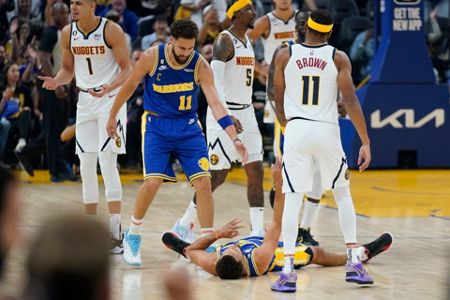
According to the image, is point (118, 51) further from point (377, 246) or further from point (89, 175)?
point (377, 246)

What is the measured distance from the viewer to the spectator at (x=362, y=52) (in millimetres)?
16875

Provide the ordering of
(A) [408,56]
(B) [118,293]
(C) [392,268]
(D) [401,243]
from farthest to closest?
(A) [408,56]
(D) [401,243]
(C) [392,268]
(B) [118,293]

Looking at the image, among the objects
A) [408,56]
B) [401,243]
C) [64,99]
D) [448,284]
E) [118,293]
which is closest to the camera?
[448,284]

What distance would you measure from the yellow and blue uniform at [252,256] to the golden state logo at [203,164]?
638 millimetres

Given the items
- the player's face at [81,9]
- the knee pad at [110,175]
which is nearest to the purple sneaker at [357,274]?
the knee pad at [110,175]

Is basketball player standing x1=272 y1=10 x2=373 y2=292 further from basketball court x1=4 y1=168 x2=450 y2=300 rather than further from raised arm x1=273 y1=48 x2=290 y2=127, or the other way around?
basketball court x1=4 y1=168 x2=450 y2=300

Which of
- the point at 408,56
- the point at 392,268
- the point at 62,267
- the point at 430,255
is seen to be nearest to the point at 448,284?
the point at 62,267

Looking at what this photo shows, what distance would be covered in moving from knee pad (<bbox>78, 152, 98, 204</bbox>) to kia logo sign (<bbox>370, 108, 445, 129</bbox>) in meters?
6.60

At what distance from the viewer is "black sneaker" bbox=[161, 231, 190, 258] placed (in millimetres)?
8375

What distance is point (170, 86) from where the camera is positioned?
8.38m

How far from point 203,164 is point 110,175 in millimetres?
1068

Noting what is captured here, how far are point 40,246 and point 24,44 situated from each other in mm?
13185

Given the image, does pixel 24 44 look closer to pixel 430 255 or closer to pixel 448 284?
pixel 430 255

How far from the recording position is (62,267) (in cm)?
242
